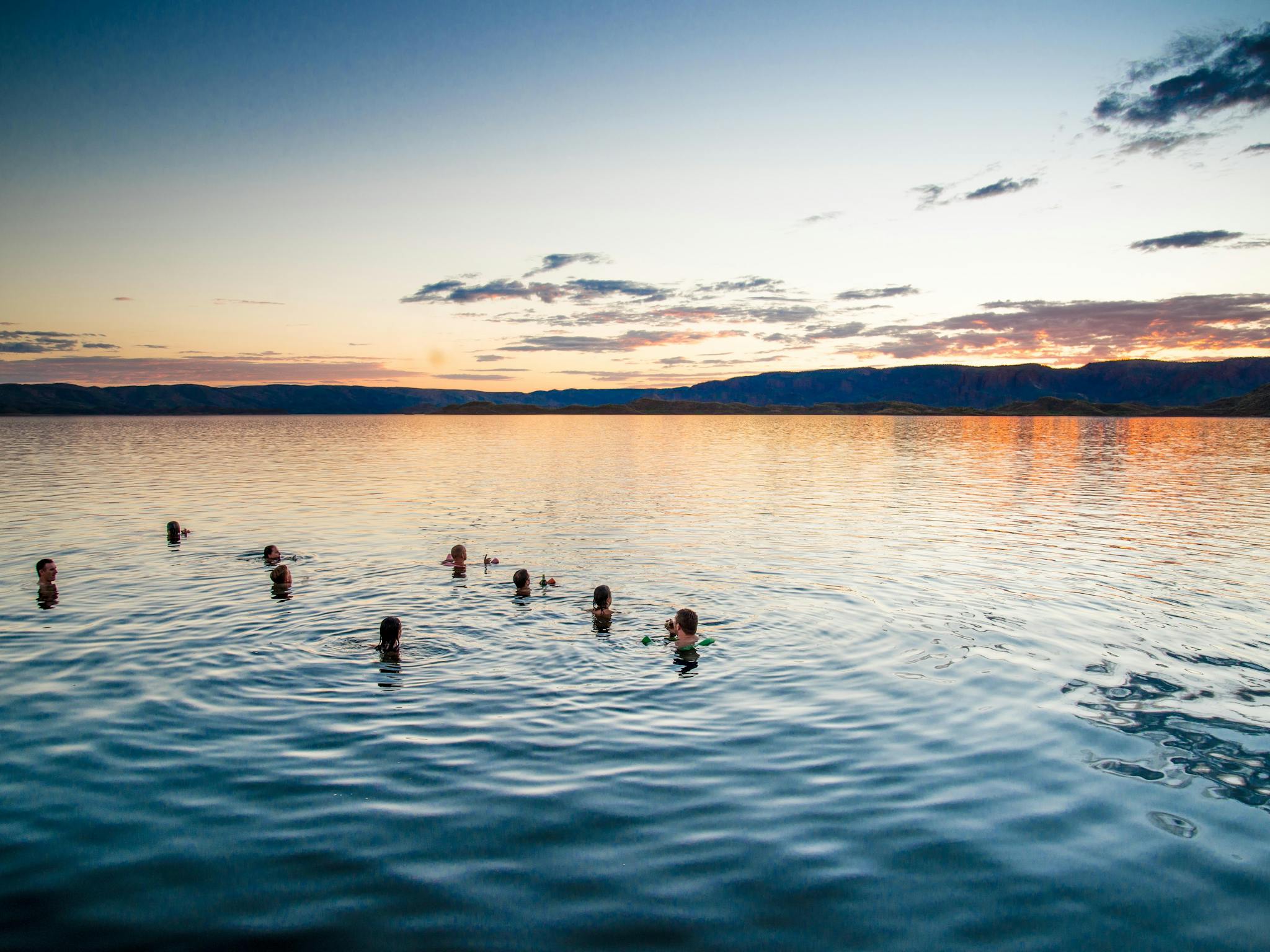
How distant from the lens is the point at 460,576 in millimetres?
22438

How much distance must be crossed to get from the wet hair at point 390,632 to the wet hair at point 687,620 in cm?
588

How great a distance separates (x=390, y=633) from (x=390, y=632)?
2.0 inches

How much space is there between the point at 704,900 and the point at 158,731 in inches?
363

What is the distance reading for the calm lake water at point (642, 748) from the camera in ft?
23.4

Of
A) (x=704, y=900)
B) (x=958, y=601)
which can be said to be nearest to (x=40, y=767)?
(x=704, y=900)

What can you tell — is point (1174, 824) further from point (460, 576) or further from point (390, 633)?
point (460, 576)

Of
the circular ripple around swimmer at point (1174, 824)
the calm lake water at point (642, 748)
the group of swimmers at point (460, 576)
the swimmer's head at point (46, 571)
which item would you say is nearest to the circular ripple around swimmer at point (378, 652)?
the calm lake water at point (642, 748)

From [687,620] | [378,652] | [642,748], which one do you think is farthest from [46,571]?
[642,748]

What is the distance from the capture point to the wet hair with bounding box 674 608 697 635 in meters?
15.0

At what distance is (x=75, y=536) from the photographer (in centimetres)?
2981

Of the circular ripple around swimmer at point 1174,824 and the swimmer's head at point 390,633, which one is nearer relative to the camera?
the circular ripple around swimmer at point 1174,824

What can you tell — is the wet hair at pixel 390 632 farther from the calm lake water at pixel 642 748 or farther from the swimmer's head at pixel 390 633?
the calm lake water at pixel 642 748

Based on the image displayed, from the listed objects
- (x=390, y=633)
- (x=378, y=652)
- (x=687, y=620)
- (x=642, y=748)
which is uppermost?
(x=687, y=620)

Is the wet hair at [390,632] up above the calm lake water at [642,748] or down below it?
above
